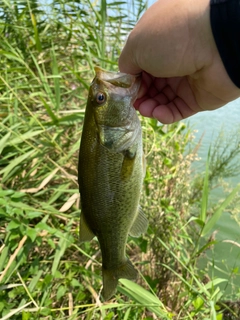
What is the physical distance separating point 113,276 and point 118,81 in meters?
0.94

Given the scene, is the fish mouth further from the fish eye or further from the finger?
the finger

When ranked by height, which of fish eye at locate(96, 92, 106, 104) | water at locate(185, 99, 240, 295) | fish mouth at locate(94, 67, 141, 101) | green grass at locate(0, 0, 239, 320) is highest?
fish mouth at locate(94, 67, 141, 101)

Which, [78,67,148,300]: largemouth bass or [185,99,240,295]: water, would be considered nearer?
[78,67,148,300]: largemouth bass

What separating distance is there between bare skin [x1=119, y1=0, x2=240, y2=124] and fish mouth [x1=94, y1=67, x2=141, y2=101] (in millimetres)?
84

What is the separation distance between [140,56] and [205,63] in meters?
0.26

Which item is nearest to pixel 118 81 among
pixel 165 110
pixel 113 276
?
pixel 165 110

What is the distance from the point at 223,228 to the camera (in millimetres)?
4387

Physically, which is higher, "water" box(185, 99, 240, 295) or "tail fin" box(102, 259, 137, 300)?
"tail fin" box(102, 259, 137, 300)

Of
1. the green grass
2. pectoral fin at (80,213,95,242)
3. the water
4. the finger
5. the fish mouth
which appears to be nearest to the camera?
the fish mouth

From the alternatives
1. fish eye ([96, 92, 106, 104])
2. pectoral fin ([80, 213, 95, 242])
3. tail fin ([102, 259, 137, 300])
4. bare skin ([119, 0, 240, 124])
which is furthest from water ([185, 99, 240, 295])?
fish eye ([96, 92, 106, 104])

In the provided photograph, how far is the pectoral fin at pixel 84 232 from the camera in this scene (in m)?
1.64

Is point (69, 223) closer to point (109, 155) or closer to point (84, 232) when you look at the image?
point (84, 232)

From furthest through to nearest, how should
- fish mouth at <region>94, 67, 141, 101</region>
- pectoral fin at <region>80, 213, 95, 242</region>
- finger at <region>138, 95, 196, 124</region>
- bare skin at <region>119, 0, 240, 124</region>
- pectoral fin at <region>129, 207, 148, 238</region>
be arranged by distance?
finger at <region>138, 95, 196, 124</region>, pectoral fin at <region>129, 207, 148, 238</region>, pectoral fin at <region>80, 213, 95, 242</region>, fish mouth at <region>94, 67, 141, 101</region>, bare skin at <region>119, 0, 240, 124</region>

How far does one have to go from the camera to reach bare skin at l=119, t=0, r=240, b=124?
128 centimetres
